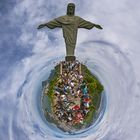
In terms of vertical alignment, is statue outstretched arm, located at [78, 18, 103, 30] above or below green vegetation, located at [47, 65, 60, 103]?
above

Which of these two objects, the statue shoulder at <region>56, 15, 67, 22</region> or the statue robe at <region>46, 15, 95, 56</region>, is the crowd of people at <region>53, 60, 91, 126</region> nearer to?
the statue robe at <region>46, 15, 95, 56</region>

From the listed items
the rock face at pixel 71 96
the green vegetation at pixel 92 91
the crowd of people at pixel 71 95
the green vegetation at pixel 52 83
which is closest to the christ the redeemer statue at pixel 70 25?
the rock face at pixel 71 96

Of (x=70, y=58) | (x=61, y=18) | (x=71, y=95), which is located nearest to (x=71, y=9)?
(x=61, y=18)

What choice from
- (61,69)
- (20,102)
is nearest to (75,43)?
(61,69)

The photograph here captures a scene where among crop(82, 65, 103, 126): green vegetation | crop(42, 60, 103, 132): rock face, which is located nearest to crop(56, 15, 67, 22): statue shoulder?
crop(42, 60, 103, 132): rock face

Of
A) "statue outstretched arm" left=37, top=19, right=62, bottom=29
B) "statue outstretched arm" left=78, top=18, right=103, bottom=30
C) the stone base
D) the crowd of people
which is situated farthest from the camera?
the crowd of people

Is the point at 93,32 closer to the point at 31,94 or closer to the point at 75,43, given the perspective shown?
the point at 75,43

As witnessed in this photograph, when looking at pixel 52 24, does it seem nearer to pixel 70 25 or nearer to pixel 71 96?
pixel 70 25
